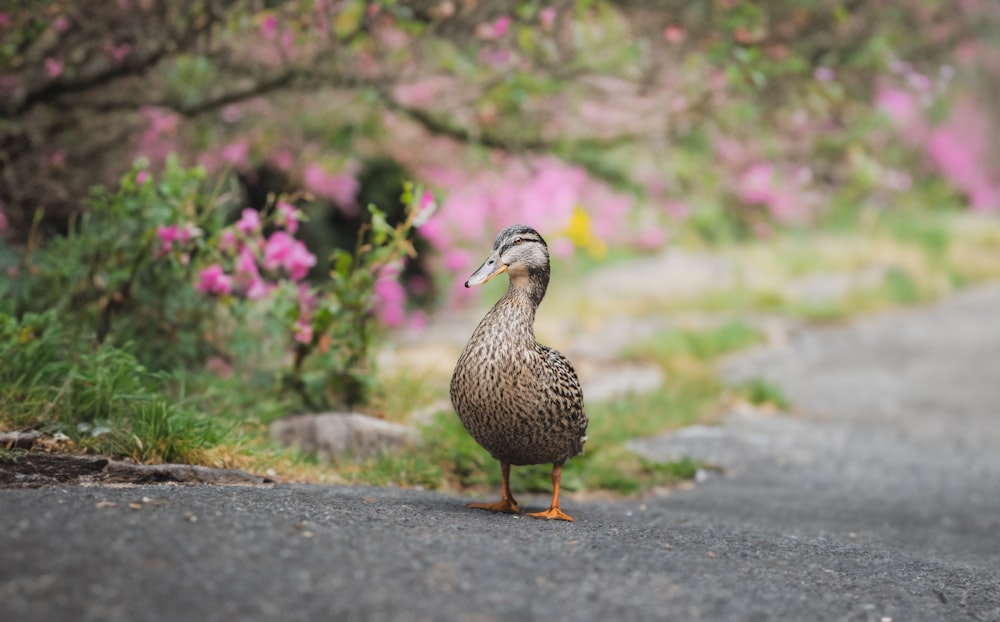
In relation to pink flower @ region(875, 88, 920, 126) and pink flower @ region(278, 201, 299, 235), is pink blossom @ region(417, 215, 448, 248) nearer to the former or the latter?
pink flower @ region(278, 201, 299, 235)

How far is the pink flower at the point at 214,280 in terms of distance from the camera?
14.8 ft

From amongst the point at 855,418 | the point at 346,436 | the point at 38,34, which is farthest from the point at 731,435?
the point at 38,34

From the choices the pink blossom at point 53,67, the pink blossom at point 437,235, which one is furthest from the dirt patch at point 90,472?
the pink blossom at point 437,235

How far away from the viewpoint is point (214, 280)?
4.55 meters

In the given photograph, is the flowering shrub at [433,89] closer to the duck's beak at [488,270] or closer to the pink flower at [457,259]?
the pink flower at [457,259]

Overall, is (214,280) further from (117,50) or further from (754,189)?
(754,189)

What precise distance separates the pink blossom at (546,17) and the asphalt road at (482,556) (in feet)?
9.03

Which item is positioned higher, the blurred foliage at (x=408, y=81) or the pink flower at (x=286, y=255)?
the blurred foliage at (x=408, y=81)

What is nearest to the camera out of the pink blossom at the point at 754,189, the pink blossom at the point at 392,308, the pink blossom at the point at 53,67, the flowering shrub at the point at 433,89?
the pink blossom at the point at 53,67

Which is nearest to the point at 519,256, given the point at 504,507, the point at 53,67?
the point at 504,507

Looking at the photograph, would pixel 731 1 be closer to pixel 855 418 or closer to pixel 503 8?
pixel 503 8

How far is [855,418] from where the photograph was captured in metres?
8.07

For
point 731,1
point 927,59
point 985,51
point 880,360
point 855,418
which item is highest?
point 985,51

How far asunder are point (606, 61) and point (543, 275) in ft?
10.9
